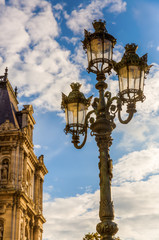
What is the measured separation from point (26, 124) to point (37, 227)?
36.3ft

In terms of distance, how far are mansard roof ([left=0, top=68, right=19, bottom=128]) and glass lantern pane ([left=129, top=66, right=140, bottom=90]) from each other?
99.9ft

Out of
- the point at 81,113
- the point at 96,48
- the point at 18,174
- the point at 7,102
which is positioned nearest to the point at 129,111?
the point at 81,113

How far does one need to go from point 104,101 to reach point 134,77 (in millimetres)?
1098

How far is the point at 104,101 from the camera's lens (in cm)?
1041

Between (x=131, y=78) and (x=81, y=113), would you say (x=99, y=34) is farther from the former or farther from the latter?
(x=81, y=113)

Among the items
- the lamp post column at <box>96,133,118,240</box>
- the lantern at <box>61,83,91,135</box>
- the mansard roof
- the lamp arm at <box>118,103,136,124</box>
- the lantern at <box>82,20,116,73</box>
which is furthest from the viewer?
the mansard roof

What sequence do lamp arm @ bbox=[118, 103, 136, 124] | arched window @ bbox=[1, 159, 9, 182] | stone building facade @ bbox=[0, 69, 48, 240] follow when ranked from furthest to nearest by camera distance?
arched window @ bbox=[1, 159, 9, 182] → stone building facade @ bbox=[0, 69, 48, 240] → lamp arm @ bbox=[118, 103, 136, 124]

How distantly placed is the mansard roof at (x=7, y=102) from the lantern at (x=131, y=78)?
30.3m

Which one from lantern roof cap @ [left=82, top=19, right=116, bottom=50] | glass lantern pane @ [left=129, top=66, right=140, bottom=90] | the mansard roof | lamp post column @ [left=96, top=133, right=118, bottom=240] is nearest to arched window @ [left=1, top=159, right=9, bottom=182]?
the mansard roof

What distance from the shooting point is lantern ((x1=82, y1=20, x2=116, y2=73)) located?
1070 centimetres

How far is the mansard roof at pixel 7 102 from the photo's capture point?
40.5 m

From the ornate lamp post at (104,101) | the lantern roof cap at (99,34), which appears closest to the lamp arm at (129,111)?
the ornate lamp post at (104,101)

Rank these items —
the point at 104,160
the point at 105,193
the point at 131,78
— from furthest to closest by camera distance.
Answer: the point at 131,78 → the point at 104,160 → the point at 105,193

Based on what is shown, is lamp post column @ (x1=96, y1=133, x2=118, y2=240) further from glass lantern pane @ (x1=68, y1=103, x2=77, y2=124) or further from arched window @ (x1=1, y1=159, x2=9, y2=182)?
arched window @ (x1=1, y1=159, x2=9, y2=182)
